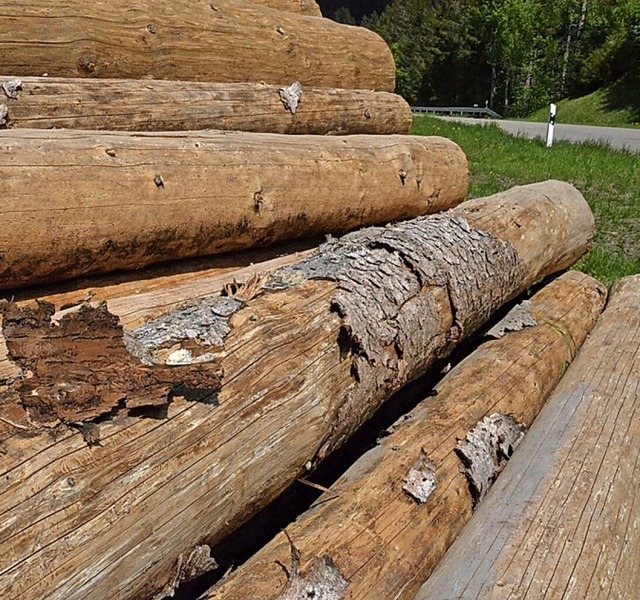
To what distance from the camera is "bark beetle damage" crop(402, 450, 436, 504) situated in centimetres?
257

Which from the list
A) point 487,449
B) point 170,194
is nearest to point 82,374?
point 170,194

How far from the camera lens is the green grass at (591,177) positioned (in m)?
6.68

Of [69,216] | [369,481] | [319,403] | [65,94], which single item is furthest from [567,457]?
[65,94]

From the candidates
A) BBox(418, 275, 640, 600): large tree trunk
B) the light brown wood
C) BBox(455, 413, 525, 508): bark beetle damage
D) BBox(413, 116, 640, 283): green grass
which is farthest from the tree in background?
BBox(455, 413, 525, 508): bark beetle damage

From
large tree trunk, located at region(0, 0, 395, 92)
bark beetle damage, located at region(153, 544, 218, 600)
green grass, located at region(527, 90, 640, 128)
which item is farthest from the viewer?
green grass, located at region(527, 90, 640, 128)

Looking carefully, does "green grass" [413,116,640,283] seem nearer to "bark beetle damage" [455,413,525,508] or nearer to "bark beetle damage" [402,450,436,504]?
"bark beetle damage" [455,413,525,508]

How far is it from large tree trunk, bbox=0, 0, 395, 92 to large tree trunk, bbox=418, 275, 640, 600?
8.29ft

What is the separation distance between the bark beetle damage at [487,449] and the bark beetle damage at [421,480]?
174mm

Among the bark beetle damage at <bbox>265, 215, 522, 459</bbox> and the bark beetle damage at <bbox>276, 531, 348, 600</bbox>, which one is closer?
the bark beetle damage at <bbox>276, 531, 348, 600</bbox>

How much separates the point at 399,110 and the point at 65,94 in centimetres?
286

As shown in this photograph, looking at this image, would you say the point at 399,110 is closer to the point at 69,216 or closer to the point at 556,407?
the point at 556,407

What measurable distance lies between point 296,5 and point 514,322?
2896 millimetres

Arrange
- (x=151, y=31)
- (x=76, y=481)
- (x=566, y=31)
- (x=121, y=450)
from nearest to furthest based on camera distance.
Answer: (x=76, y=481)
(x=121, y=450)
(x=151, y=31)
(x=566, y=31)

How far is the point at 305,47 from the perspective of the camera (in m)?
4.70
